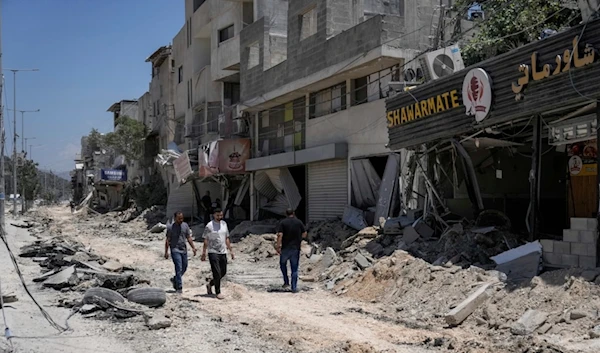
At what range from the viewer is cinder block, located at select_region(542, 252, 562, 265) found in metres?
10.8

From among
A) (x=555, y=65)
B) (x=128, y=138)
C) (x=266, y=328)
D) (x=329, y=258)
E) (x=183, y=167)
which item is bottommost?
(x=266, y=328)

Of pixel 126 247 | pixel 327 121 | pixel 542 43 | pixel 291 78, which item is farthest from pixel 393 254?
pixel 126 247

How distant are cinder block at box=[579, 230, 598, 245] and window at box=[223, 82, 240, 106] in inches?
1031

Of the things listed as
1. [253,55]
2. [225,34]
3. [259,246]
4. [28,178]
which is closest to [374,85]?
[259,246]

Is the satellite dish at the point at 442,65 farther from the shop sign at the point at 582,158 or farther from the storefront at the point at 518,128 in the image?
the shop sign at the point at 582,158

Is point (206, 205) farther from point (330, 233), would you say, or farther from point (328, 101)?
point (330, 233)

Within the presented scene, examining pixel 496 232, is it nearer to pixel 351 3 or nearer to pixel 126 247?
pixel 351 3

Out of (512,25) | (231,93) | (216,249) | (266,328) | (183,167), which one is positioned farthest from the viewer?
(231,93)

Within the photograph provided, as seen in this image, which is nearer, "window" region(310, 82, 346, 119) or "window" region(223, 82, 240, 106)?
"window" region(310, 82, 346, 119)

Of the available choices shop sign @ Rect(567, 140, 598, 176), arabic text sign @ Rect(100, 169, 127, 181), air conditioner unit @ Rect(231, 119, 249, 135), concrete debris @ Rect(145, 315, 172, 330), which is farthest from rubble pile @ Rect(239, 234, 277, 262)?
arabic text sign @ Rect(100, 169, 127, 181)

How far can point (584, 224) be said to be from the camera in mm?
10359

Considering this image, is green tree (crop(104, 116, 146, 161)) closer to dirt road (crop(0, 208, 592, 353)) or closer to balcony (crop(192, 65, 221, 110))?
balcony (crop(192, 65, 221, 110))

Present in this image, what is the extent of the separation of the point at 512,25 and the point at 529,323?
1177 cm

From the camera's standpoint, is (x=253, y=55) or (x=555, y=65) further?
(x=253, y=55)
